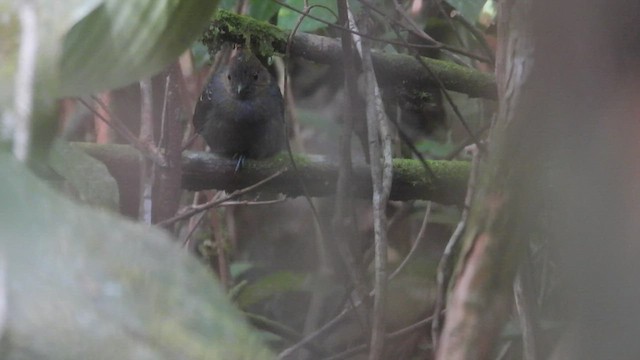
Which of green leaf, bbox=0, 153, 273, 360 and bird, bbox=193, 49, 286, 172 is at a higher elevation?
green leaf, bbox=0, 153, 273, 360

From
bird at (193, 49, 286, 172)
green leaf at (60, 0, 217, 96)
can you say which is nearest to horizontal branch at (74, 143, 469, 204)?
bird at (193, 49, 286, 172)

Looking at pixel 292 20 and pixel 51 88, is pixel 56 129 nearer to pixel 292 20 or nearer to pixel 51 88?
pixel 51 88

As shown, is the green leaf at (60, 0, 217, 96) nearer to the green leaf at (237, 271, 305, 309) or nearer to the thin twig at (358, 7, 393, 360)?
the thin twig at (358, 7, 393, 360)

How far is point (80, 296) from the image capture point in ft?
1.80

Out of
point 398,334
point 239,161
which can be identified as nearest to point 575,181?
point 398,334

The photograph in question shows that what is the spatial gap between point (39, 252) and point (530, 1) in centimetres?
41

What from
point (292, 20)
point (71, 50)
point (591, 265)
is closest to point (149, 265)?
point (71, 50)

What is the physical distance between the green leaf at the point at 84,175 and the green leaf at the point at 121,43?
82 millimetres

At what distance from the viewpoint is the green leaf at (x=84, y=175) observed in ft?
2.75

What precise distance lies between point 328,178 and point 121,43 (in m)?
1.42

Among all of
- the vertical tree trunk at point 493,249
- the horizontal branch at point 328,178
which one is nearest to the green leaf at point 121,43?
the vertical tree trunk at point 493,249

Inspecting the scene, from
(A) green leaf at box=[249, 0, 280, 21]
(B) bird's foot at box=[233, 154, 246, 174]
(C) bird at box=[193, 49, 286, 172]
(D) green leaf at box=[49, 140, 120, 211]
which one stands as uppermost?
(A) green leaf at box=[249, 0, 280, 21]

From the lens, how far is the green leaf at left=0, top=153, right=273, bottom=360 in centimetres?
53

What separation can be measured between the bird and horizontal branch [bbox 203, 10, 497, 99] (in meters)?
0.49
